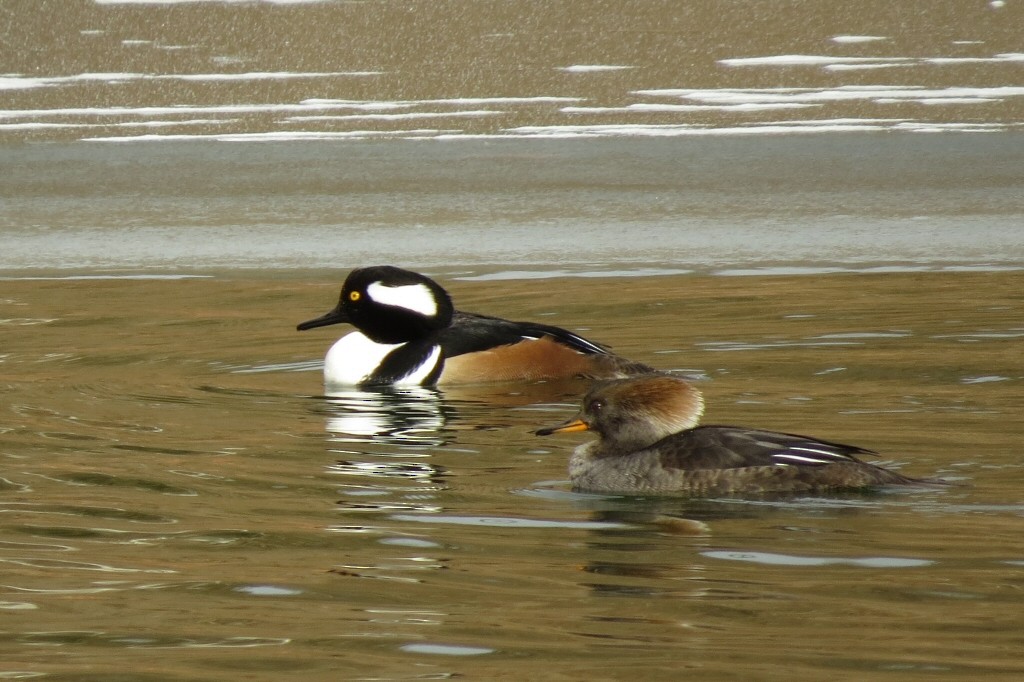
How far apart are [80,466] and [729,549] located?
2390 mm

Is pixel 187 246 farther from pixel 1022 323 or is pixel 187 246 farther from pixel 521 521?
pixel 521 521

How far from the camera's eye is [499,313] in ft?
30.1

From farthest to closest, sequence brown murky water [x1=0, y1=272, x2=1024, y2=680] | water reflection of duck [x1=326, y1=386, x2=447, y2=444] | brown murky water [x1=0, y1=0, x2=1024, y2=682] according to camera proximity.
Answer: water reflection of duck [x1=326, y1=386, x2=447, y2=444]
brown murky water [x1=0, y1=0, x2=1024, y2=682]
brown murky water [x1=0, y1=272, x2=1024, y2=680]

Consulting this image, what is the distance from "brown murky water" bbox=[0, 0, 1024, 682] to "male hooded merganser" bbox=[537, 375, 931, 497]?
0.36ft

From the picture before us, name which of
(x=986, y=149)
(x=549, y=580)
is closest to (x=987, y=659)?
(x=549, y=580)

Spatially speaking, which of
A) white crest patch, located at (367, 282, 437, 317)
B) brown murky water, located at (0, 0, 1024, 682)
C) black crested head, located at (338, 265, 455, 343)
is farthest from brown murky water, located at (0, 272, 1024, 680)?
white crest patch, located at (367, 282, 437, 317)

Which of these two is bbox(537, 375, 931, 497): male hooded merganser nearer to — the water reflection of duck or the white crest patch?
the water reflection of duck

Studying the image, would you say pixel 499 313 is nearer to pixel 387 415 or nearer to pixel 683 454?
pixel 387 415

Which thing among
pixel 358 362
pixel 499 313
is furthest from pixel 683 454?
pixel 499 313

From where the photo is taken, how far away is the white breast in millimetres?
7664

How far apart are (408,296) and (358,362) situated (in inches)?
18.3

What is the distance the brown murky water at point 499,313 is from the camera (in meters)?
3.72

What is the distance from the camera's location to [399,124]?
12.4 metres

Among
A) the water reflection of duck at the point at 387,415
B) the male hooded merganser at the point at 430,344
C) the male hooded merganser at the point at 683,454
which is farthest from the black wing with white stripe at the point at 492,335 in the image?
the male hooded merganser at the point at 683,454
